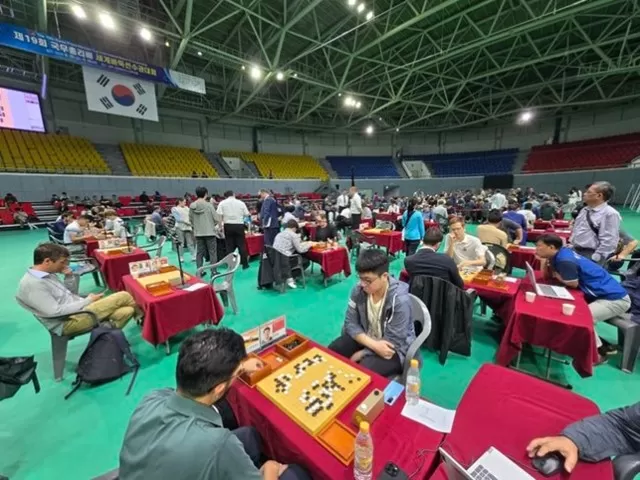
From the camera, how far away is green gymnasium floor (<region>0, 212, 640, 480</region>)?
6.34ft

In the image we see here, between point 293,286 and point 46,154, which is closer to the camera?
point 293,286

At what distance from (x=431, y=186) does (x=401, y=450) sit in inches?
989

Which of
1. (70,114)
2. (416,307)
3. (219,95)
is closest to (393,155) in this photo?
(219,95)

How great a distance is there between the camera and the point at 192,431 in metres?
0.88

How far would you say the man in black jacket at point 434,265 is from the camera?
2.70m

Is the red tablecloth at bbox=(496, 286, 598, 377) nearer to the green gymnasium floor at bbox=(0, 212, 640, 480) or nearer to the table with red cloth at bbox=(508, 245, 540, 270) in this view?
the green gymnasium floor at bbox=(0, 212, 640, 480)

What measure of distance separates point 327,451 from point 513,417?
32.4 inches

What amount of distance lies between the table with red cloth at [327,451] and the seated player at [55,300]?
2264mm

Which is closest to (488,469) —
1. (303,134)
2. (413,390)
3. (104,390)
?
(413,390)

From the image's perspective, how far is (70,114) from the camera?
1425cm

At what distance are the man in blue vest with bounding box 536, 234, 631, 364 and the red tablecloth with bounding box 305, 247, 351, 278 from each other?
122 inches

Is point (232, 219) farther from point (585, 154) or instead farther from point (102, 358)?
point (585, 154)

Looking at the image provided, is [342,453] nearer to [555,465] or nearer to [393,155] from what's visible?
[555,465]

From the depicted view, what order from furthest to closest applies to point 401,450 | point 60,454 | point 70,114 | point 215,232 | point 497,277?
point 70,114 < point 215,232 < point 497,277 < point 60,454 < point 401,450
